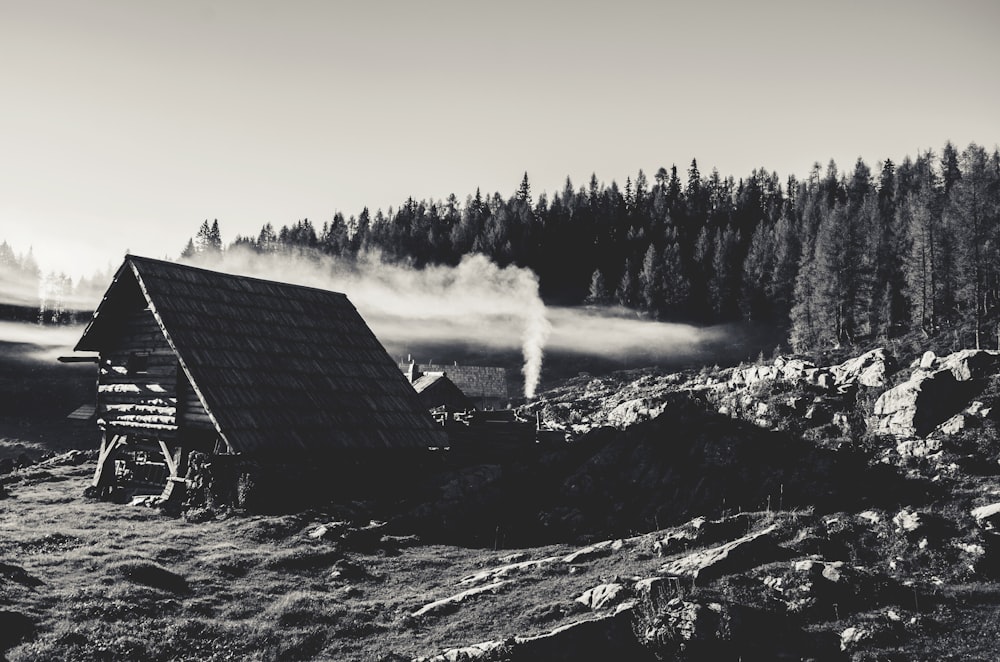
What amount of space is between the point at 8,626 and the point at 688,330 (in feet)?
304

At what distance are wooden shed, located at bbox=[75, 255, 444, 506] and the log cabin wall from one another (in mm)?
43

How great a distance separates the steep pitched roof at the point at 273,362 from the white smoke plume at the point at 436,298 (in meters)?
62.1

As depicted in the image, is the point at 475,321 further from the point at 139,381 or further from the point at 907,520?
the point at 907,520

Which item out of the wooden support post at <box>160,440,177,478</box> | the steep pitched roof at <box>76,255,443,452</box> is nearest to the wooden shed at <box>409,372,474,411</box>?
the steep pitched roof at <box>76,255,443,452</box>

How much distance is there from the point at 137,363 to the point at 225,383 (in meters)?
4.79

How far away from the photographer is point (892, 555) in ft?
43.9

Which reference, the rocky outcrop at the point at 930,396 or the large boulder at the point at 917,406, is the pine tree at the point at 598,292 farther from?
the large boulder at the point at 917,406

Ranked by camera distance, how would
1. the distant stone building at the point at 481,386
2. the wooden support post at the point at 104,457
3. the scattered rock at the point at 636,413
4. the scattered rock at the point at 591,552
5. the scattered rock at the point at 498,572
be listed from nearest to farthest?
the scattered rock at the point at 498,572, the scattered rock at the point at 591,552, the wooden support post at the point at 104,457, the scattered rock at the point at 636,413, the distant stone building at the point at 481,386

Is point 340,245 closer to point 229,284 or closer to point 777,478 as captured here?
point 229,284

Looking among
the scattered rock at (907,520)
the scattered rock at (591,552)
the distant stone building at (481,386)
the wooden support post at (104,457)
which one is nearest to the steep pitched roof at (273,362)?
the wooden support post at (104,457)

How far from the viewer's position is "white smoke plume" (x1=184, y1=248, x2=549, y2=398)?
101000mm

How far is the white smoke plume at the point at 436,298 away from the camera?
101 m

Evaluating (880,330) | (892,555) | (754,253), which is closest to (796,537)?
(892,555)

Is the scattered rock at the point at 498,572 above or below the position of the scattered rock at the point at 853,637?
below
